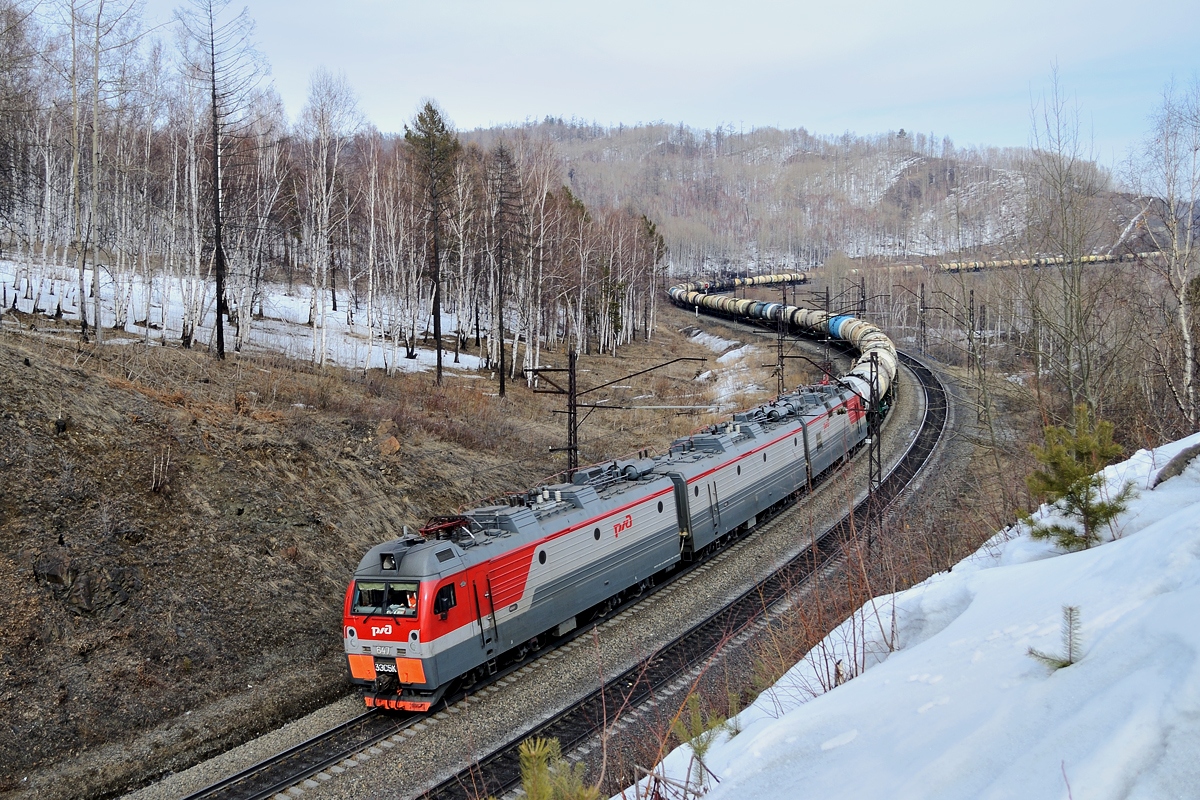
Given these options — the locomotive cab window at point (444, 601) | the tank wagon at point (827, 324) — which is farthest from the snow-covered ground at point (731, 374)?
the locomotive cab window at point (444, 601)

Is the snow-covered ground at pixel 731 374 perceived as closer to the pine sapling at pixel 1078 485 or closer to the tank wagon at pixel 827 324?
the tank wagon at pixel 827 324

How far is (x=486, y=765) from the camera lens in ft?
35.5

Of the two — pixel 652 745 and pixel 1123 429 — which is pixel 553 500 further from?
pixel 1123 429

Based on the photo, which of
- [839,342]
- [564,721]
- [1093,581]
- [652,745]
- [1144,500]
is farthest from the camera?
[839,342]

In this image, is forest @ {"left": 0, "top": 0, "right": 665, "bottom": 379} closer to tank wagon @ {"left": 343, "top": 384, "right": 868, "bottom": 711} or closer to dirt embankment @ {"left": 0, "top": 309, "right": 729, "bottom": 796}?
dirt embankment @ {"left": 0, "top": 309, "right": 729, "bottom": 796}

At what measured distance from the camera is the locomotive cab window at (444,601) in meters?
11.9

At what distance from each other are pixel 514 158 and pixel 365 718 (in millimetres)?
31580

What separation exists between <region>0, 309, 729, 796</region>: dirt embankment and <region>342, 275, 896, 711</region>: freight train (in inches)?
→ 102

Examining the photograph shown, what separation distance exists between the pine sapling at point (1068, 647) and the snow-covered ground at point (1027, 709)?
58 millimetres

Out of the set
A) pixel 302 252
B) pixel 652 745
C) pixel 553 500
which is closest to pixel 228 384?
pixel 553 500

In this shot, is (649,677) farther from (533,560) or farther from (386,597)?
(386,597)

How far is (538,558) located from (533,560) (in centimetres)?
14

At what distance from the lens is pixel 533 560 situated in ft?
45.3

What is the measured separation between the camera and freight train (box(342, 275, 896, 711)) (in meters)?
12.1
